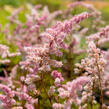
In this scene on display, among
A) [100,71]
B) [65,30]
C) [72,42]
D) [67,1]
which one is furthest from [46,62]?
[67,1]

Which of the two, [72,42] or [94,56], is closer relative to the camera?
[94,56]

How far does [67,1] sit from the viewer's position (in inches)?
578

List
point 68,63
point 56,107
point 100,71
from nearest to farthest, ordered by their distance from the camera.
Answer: point 56,107, point 100,71, point 68,63

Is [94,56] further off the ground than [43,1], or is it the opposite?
[43,1]

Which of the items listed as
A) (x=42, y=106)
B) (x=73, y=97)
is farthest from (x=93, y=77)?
(x=42, y=106)

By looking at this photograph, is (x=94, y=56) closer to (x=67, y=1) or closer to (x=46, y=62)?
(x=46, y=62)

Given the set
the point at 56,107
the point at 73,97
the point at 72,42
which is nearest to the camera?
the point at 73,97

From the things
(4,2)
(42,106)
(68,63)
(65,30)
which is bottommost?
(42,106)

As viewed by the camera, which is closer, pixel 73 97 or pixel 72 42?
pixel 73 97

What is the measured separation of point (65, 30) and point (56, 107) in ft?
1.62

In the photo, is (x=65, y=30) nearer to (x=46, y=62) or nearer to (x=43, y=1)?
(x=46, y=62)

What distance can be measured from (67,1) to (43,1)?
5.27 feet

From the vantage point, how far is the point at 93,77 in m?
1.78

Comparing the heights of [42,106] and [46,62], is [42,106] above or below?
below
